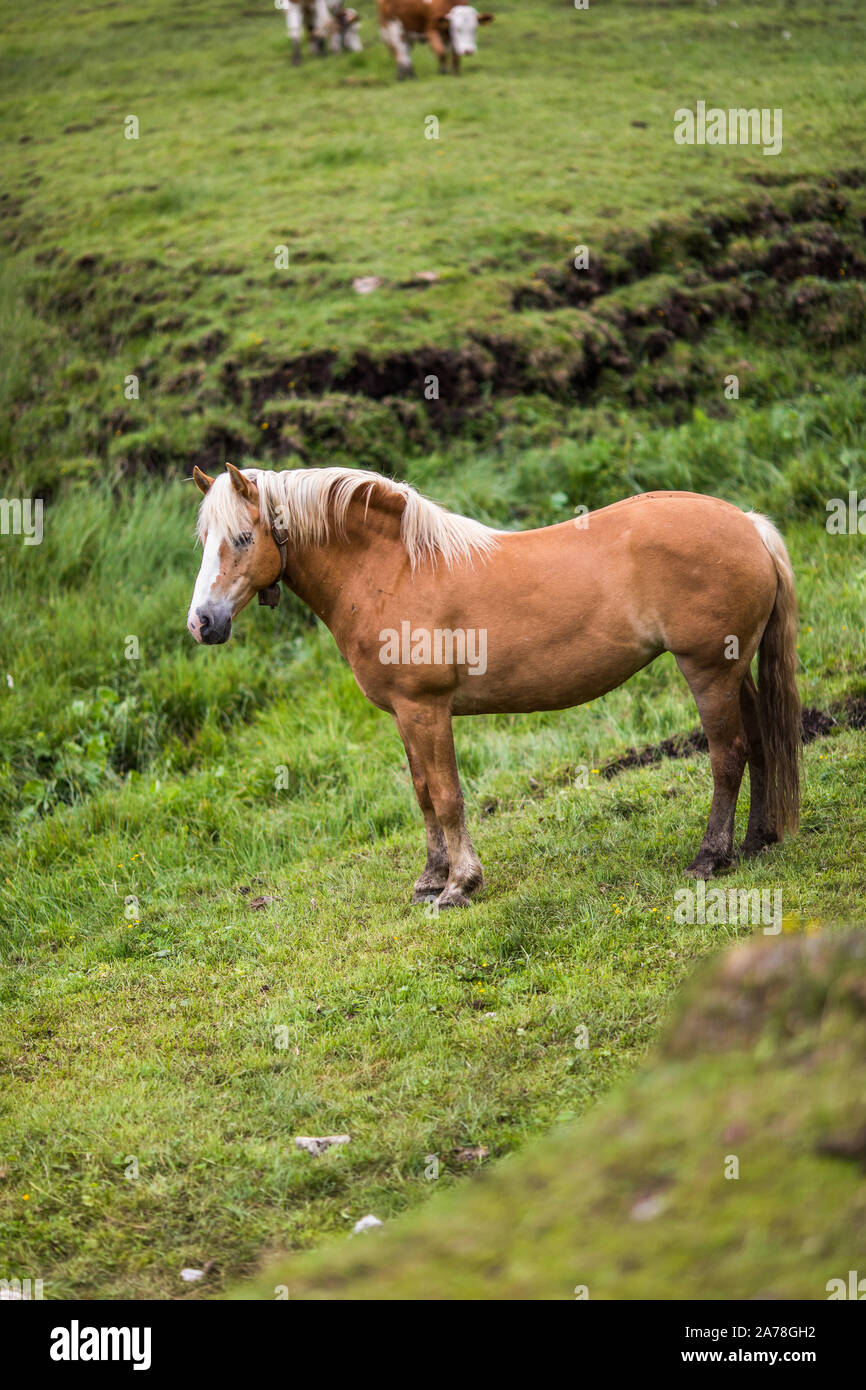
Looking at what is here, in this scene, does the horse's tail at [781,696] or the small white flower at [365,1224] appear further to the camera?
the horse's tail at [781,696]

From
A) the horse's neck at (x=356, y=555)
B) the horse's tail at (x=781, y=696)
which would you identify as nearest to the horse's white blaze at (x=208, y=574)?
the horse's neck at (x=356, y=555)

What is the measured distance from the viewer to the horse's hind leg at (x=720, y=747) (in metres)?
5.82

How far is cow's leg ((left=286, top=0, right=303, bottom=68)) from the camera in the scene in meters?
20.6

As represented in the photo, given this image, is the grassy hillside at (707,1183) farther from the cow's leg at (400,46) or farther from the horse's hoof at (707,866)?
the cow's leg at (400,46)

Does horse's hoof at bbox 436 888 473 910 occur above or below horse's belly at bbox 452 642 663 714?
below

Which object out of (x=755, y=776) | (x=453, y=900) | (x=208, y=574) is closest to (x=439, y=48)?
(x=208, y=574)

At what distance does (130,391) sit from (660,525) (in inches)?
353

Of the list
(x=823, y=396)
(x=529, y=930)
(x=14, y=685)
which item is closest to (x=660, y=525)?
(x=529, y=930)

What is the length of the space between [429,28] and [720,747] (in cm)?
1836

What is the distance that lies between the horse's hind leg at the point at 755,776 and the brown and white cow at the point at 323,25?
1930 cm

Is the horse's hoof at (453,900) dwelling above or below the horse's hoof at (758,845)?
below

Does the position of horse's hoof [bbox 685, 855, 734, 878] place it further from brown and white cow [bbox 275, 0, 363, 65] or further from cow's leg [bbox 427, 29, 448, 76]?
brown and white cow [bbox 275, 0, 363, 65]

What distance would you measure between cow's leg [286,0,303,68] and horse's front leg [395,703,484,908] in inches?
752

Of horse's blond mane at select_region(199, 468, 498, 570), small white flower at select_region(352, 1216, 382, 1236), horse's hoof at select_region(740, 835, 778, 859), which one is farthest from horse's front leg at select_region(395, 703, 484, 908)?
small white flower at select_region(352, 1216, 382, 1236)
